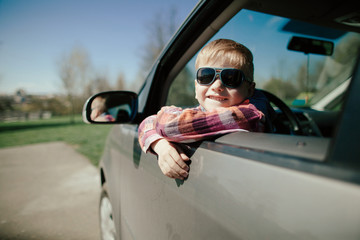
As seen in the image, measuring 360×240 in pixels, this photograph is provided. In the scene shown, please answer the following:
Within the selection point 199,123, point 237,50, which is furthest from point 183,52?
point 199,123

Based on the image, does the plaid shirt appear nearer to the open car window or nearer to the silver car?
the silver car

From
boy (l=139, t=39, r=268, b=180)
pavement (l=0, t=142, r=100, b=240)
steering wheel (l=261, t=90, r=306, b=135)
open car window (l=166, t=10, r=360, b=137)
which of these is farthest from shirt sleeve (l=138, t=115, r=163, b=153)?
pavement (l=0, t=142, r=100, b=240)

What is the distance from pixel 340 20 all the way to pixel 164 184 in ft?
6.09

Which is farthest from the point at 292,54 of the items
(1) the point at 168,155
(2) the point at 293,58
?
(1) the point at 168,155

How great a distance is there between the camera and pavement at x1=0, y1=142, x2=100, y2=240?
3.16m

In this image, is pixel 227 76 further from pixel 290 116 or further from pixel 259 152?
pixel 290 116

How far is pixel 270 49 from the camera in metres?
1.96

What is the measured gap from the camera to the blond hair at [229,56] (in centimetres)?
110

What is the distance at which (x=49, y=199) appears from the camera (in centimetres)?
421

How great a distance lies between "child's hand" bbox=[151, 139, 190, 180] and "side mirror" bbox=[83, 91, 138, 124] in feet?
2.84

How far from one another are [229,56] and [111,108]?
3.94 ft

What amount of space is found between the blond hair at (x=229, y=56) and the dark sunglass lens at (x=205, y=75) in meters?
0.07

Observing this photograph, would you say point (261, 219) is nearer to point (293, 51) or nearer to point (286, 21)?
point (286, 21)

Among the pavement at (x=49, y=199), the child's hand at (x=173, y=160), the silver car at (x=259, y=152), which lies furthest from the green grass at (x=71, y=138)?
the child's hand at (x=173, y=160)
